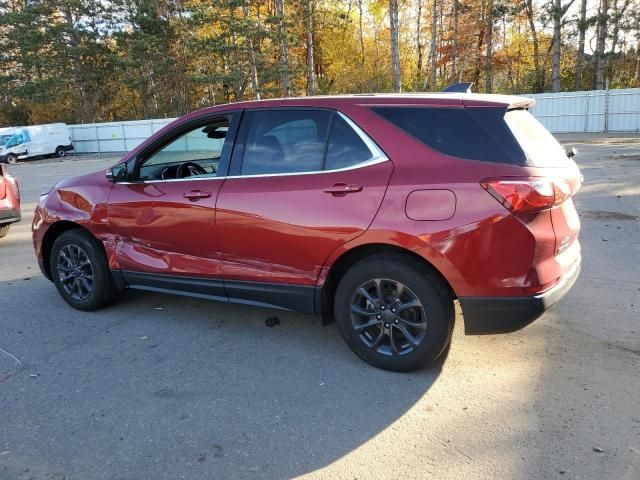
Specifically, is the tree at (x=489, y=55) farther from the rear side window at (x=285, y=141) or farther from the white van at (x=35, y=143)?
the rear side window at (x=285, y=141)

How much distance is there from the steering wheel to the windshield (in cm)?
257

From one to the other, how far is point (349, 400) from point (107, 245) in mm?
2659

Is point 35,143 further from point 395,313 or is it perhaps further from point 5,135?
point 395,313

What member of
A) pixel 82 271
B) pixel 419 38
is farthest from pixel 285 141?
pixel 419 38

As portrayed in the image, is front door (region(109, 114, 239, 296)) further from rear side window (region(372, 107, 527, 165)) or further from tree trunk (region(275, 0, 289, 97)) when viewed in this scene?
tree trunk (region(275, 0, 289, 97))

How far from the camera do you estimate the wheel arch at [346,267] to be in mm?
3375

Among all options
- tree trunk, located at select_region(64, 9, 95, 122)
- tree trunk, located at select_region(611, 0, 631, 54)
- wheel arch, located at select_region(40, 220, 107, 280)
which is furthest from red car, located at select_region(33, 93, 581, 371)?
tree trunk, located at select_region(64, 9, 95, 122)

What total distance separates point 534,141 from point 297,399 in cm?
217

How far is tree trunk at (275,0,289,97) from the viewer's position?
96.3 ft

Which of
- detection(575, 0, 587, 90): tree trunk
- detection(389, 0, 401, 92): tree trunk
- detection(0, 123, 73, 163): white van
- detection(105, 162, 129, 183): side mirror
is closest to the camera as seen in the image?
detection(105, 162, 129, 183): side mirror

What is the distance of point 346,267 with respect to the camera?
145 inches

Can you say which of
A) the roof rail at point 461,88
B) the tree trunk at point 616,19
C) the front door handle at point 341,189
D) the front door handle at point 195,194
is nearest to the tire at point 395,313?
the front door handle at point 341,189

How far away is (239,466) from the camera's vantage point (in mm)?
2705

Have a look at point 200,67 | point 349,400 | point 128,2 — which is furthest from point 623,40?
point 349,400
